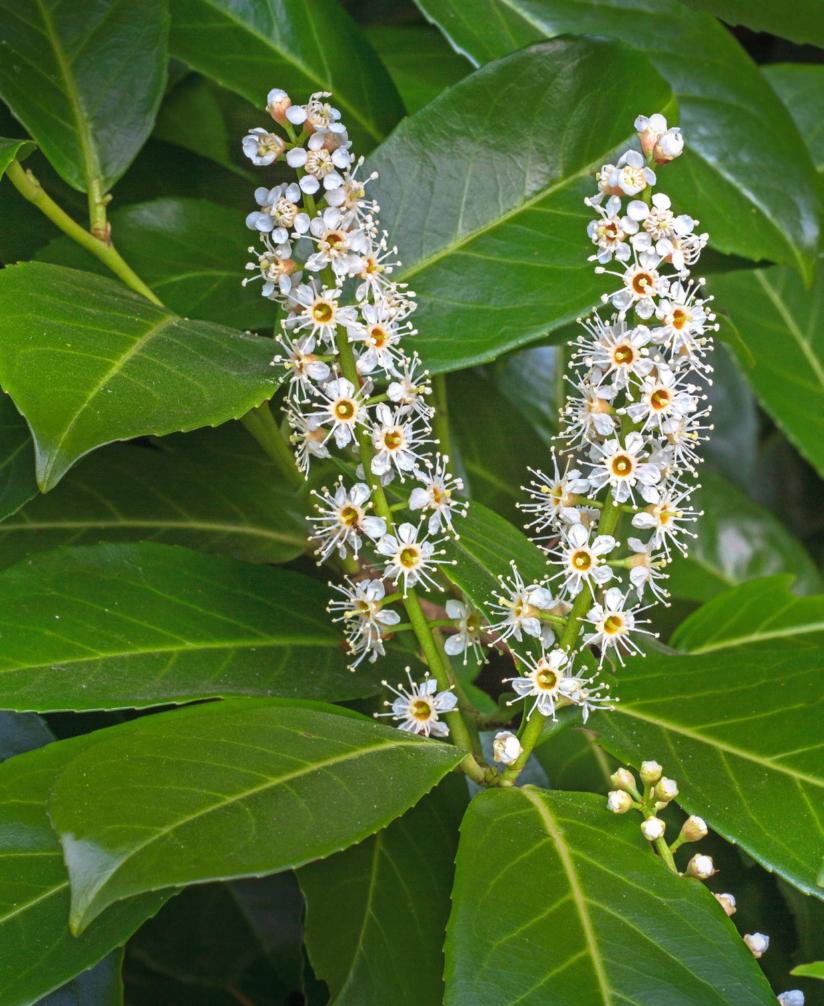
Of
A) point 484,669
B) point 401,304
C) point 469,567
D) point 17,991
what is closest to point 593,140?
point 401,304

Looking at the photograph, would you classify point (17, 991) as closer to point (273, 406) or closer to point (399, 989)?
point (399, 989)

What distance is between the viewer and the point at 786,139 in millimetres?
1183

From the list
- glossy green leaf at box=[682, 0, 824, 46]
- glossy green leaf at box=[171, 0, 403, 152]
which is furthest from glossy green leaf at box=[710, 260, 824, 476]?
glossy green leaf at box=[171, 0, 403, 152]

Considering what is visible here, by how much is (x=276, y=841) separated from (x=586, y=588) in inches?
11.4

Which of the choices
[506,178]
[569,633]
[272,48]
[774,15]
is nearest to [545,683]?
[569,633]

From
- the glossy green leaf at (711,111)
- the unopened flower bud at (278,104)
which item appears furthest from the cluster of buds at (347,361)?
the glossy green leaf at (711,111)

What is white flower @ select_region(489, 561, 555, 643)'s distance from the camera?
2.74 feet

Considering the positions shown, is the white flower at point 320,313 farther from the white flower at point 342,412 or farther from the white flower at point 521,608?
the white flower at point 521,608

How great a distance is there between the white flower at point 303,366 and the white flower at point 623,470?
0.21m

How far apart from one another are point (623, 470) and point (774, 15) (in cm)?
64

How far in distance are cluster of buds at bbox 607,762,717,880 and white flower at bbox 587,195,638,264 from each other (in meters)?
0.38

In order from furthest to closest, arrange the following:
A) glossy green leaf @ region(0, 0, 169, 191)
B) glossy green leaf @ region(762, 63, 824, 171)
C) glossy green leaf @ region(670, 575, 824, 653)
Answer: glossy green leaf @ region(762, 63, 824, 171), glossy green leaf @ region(670, 575, 824, 653), glossy green leaf @ region(0, 0, 169, 191)

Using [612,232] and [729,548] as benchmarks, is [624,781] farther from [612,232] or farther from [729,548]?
[729,548]

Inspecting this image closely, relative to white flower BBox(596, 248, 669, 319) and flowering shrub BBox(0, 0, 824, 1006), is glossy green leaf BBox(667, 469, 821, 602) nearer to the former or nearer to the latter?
flowering shrub BBox(0, 0, 824, 1006)
